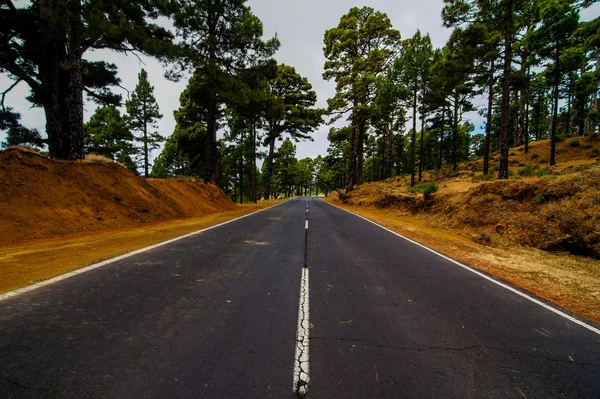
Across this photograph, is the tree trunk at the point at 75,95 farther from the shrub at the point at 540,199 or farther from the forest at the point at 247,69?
the shrub at the point at 540,199

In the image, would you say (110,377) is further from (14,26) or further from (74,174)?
(14,26)

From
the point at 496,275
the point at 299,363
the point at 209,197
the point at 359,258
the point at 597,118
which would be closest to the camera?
the point at 299,363

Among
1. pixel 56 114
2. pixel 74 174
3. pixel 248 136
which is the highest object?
pixel 248 136

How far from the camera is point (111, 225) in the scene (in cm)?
868

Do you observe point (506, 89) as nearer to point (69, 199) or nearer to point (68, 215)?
point (68, 215)

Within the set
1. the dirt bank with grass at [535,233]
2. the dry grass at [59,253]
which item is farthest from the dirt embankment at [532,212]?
the dry grass at [59,253]

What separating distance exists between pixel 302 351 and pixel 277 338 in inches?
13.3

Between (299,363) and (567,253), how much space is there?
339 inches

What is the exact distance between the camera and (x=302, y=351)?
2400 mm

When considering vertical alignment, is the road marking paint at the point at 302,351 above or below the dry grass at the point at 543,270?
above

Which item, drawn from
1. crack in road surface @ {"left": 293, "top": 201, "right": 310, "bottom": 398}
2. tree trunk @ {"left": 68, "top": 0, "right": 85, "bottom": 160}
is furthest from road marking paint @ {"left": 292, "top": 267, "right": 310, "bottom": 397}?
tree trunk @ {"left": 68, "top": 0, "right": 85, "bottom": 160}

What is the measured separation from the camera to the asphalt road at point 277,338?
6.48 ft

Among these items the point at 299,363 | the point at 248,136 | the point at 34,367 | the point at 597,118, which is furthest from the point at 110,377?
the point at 597,118

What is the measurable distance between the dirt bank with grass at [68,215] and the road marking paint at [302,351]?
4.05m
